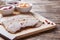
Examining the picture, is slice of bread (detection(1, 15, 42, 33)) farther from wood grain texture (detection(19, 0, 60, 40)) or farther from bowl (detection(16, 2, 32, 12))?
bowl (detection(16, 2, 32, 12))

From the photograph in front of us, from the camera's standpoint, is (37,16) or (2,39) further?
(37,16)

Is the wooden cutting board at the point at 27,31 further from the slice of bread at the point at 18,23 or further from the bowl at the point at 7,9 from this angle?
the bowl at the point at 7,9

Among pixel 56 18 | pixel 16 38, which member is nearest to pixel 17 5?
pixel 56 18

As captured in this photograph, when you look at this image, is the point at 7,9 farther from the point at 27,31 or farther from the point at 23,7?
the point at 27,31

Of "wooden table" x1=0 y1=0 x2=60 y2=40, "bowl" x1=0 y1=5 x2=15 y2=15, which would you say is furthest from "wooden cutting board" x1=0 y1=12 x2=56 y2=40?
"bowl" x1=0 y1=5 x2=15 y2=15

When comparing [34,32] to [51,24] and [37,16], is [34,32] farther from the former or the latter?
[37,16]

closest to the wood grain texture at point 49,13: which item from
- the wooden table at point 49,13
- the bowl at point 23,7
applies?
the wooden table at point 49,13

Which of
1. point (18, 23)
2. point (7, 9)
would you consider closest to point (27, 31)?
point (18, 23)

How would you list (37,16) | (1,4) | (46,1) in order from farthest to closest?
(46,1) < (1,4) < (37,16)

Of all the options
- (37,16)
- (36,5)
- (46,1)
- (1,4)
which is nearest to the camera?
(37,16)
